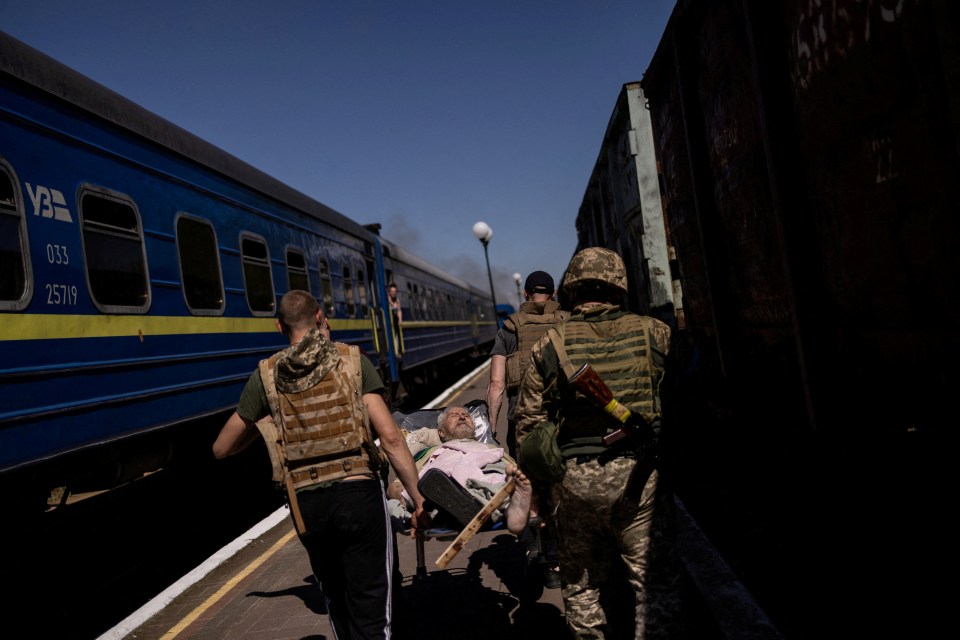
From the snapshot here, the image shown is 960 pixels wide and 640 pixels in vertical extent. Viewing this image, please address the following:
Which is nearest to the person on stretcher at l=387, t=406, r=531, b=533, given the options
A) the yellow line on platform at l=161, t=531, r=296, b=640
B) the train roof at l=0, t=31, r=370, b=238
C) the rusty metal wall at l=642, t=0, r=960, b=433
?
the rusty metal wall at l=642, t=0, r=960, b=433

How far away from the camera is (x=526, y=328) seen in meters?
4.80

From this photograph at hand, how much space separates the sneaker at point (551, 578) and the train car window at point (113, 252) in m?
3.59

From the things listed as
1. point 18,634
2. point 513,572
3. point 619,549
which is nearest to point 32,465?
point 18,634

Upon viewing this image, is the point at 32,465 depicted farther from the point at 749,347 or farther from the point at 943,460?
the point at 943,460

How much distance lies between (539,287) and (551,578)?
1939mm

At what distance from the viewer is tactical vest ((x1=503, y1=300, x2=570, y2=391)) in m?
4.77

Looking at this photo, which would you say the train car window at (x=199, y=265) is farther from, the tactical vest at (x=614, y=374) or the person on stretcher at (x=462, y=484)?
the tactical vest at (x=614, y=374)

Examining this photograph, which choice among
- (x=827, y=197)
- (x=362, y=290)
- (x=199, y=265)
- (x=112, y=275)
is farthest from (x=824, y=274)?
(x=362, y=290)

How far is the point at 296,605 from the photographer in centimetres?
444

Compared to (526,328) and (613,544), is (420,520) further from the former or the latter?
(526,328)

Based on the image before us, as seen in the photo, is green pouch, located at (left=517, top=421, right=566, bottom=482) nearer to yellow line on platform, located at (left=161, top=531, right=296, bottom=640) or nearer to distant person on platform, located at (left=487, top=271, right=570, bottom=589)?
distant person on platform, located at (left=487, top=271, right=570, bottom=589)

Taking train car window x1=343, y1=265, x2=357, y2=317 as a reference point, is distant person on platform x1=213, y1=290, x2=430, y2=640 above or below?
below

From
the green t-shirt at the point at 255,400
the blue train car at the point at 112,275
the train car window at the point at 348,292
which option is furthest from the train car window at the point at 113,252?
the train car window at the point at 348,292

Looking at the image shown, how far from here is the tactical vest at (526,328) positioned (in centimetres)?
477
